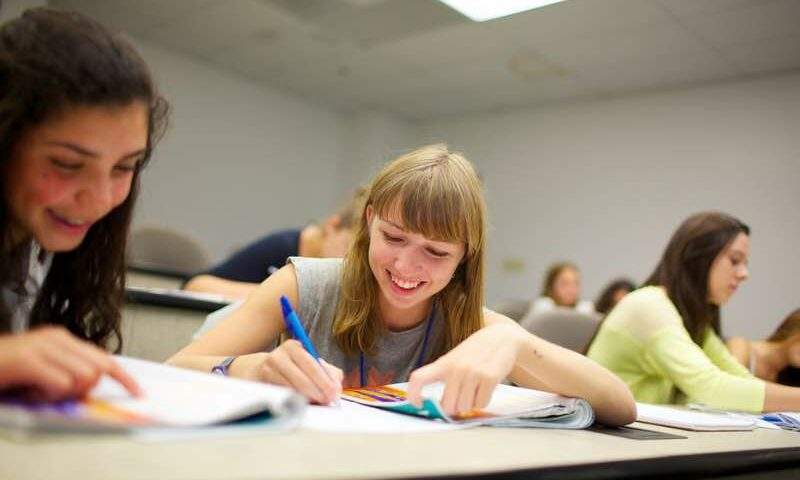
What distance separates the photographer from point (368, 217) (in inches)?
43.0

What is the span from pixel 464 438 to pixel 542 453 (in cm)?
7

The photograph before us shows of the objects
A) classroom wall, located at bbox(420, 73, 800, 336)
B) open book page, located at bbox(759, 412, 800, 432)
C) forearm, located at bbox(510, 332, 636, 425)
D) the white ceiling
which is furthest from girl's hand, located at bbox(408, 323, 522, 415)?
the white ceiling

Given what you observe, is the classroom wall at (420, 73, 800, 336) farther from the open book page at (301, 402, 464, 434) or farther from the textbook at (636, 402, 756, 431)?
the open book page at (301, 402, 464, 434)

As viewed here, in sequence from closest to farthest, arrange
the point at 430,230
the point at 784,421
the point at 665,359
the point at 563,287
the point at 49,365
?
the point at 49,365 → the point at 430,230 → the point at 784,421 → the point at 665,359 → the point at 563,287

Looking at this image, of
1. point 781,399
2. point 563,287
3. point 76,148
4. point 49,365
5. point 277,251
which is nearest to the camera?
point 49,365

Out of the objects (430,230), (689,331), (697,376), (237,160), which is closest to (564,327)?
(689,331)

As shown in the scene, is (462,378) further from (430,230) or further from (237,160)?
(237,160)

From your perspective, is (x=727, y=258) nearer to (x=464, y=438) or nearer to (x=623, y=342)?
(x=623, y=342)

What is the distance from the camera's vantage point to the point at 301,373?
2.24ft

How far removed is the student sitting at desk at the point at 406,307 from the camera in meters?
0.84

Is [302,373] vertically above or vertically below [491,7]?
below

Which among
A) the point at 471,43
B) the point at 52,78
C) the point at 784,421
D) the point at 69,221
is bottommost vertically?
the point at 784,421

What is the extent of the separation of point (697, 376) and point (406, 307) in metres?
0.76

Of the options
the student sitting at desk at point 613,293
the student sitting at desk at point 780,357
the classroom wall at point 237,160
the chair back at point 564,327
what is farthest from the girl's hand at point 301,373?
the classroom wall at point 237,160
